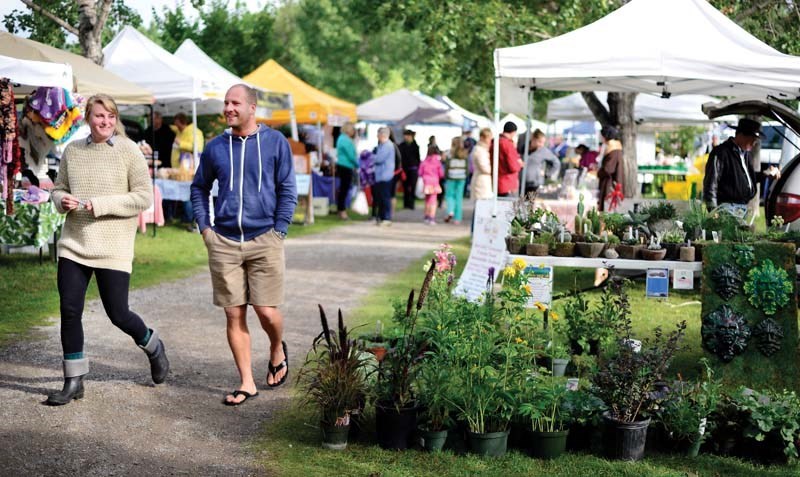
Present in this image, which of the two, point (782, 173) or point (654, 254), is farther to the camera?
point (782, 173)

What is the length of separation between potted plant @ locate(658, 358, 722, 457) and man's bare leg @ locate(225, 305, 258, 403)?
2541 mm

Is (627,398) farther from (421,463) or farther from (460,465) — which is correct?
(421,463)

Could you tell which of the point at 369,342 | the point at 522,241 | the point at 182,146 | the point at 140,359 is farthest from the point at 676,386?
the point at 182,146

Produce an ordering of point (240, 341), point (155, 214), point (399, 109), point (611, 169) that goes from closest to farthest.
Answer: point (240, 341) → point (611, 169) → point (155, 214) → point (399, 109)

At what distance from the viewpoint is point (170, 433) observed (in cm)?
566

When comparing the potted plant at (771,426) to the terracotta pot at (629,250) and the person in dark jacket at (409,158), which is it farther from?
the person in dark jacket at (409,158)

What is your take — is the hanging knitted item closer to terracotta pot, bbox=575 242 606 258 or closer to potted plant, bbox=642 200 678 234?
terracotta pot, bbox=575 242 606 258

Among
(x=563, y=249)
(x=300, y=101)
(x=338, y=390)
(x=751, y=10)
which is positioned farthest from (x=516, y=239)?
(x=300, y=101)

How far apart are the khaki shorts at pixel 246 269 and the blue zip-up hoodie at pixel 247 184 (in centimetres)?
6

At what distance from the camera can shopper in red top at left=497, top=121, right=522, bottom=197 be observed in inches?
590

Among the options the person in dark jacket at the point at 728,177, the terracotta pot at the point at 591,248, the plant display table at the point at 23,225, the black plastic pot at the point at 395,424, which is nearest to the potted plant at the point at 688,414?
the black plastic pot at the point at 395,424

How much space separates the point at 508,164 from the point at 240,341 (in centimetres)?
924

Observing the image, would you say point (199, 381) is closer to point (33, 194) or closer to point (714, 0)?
point (33, 194)

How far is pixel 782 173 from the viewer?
945 centimetres
